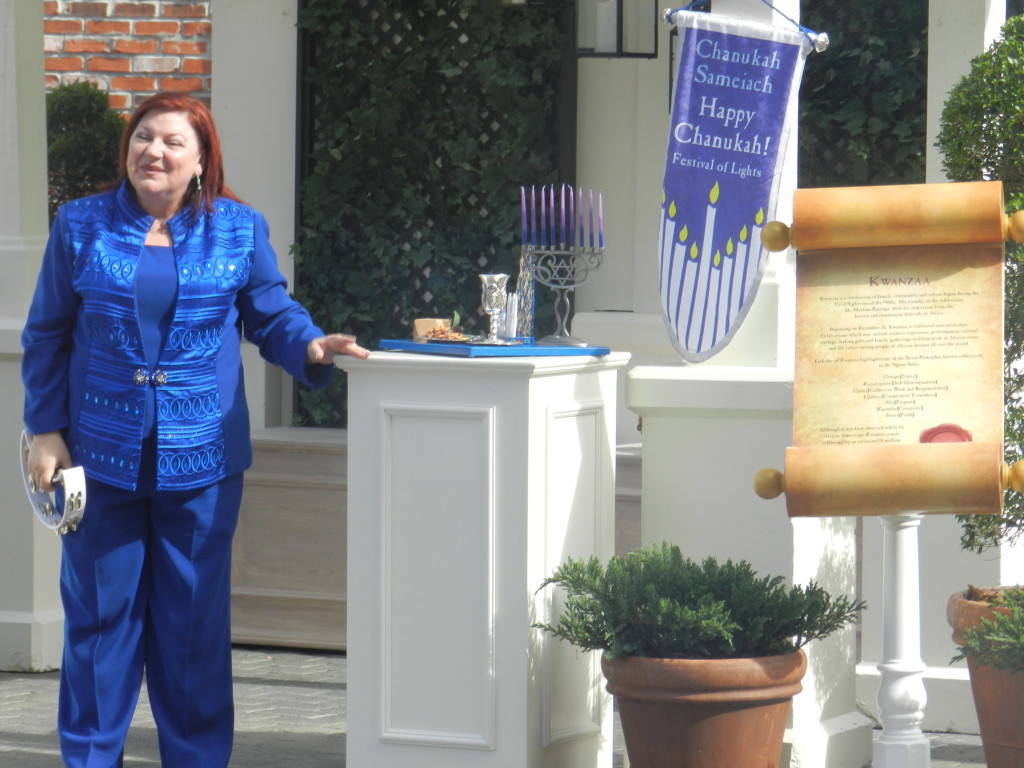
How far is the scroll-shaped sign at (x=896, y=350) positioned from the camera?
340cm

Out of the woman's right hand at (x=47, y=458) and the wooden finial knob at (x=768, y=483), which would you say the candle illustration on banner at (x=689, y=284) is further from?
the woman's right hand at (x=47, y=458)

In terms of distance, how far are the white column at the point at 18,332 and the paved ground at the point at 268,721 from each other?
0.14 meters

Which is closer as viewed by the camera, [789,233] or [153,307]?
[789,233]

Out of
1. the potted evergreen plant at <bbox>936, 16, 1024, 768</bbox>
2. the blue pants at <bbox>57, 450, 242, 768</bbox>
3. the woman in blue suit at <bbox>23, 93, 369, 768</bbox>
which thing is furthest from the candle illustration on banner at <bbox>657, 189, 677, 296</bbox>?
the blue pants at <bbox>57, 450, 242, 768</bbox>

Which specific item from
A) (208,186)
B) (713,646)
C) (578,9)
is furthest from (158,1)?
(713,646)

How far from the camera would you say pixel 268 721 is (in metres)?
4.75

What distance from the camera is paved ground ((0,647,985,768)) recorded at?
4355mm

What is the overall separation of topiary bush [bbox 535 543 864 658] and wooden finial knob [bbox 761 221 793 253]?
0.69 metres

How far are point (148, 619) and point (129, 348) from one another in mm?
660

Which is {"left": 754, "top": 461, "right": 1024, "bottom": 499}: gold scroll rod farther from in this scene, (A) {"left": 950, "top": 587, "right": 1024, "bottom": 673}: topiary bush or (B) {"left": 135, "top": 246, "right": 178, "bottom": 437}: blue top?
(B) {"left": 135, "top": 246, "right": 178, "bottom": 437}: blue top

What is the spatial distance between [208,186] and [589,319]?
2658mm

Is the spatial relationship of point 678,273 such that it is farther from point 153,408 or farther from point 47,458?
point 47,458

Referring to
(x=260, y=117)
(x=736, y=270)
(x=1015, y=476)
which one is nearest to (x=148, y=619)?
(x=736, y=270)

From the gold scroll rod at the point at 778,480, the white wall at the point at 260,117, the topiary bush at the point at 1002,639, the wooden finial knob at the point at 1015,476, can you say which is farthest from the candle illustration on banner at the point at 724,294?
the white wall at the point at 260,117
